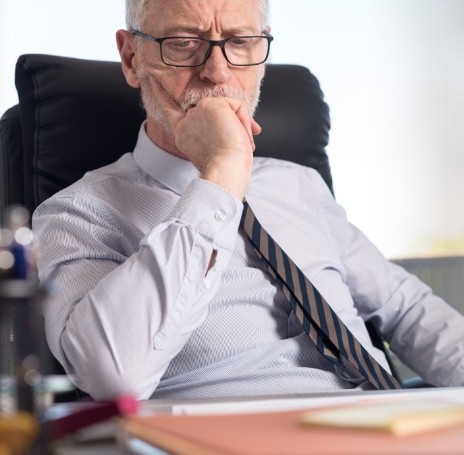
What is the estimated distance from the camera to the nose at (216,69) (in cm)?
152

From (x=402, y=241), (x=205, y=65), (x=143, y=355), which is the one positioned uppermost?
(x=205, y=65)

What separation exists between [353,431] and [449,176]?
8.95 feet

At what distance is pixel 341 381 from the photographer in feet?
4.72

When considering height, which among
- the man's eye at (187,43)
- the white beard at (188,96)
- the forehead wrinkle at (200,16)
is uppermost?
the forehead wrinkle at (200,16)

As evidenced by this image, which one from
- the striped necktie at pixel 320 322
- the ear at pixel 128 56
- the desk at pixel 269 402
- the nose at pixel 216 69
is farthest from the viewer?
the ear at pixel 128 56

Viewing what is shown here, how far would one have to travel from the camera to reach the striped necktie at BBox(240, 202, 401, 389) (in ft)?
4.64

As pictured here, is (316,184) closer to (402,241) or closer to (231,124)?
(231,124)

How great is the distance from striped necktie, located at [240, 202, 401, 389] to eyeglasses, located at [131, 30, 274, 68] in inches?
13.9

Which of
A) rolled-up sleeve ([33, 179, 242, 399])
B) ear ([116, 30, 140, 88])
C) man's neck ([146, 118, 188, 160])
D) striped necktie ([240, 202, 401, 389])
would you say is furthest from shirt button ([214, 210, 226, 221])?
ear ([116, 30, 140, 88])

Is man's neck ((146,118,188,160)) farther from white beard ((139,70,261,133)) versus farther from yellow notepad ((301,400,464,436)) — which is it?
yellow notepad ((301,400,464,436))

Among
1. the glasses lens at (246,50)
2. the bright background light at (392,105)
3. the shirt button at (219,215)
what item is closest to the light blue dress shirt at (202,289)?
the shirt button at (219,215)

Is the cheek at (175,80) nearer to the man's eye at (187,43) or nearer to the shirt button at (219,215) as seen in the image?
the man's eye at (187,43)

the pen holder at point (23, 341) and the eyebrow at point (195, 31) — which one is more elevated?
the pen holder at point (23, 341)

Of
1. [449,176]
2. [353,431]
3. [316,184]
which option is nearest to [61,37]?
[316,184]
